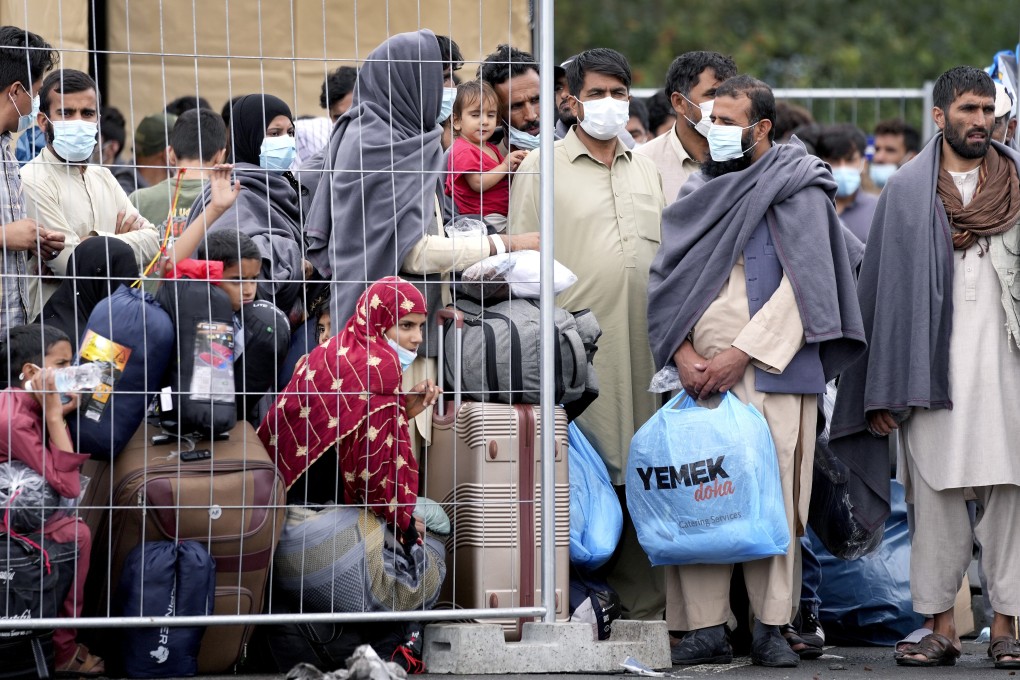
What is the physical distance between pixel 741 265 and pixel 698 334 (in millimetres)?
311

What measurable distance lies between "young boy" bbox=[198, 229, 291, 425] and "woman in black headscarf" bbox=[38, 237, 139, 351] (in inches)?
13.4

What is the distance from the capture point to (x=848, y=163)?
9.52 meters

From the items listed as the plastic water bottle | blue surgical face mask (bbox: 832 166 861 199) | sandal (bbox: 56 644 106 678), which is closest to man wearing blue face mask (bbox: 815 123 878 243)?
blue surgical face mask (bbox: 832 166 861 199)

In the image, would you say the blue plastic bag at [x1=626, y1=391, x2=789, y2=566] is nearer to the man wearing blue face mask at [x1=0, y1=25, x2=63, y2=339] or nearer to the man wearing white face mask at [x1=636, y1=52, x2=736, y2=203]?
the man wearing white face mask at [x1=636, y1=52, x2=736, y2=203]

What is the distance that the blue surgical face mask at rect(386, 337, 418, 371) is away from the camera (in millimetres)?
5445

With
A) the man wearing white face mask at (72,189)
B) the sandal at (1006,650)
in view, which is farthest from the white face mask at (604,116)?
the sandal at (1006,650)

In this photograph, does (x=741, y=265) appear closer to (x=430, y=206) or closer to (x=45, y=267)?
(x=430, y=206)

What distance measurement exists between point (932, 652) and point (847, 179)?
4162mm

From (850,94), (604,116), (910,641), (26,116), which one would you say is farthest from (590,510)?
(850,94)

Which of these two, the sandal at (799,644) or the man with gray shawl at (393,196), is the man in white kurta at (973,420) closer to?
the sandal at (799,644)

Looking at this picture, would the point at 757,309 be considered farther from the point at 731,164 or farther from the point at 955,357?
the point at 955,357

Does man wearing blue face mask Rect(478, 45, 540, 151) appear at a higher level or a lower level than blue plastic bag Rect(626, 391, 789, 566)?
higher

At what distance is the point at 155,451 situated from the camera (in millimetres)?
5223

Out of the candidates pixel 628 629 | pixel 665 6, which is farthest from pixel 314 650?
pixel 665 6
